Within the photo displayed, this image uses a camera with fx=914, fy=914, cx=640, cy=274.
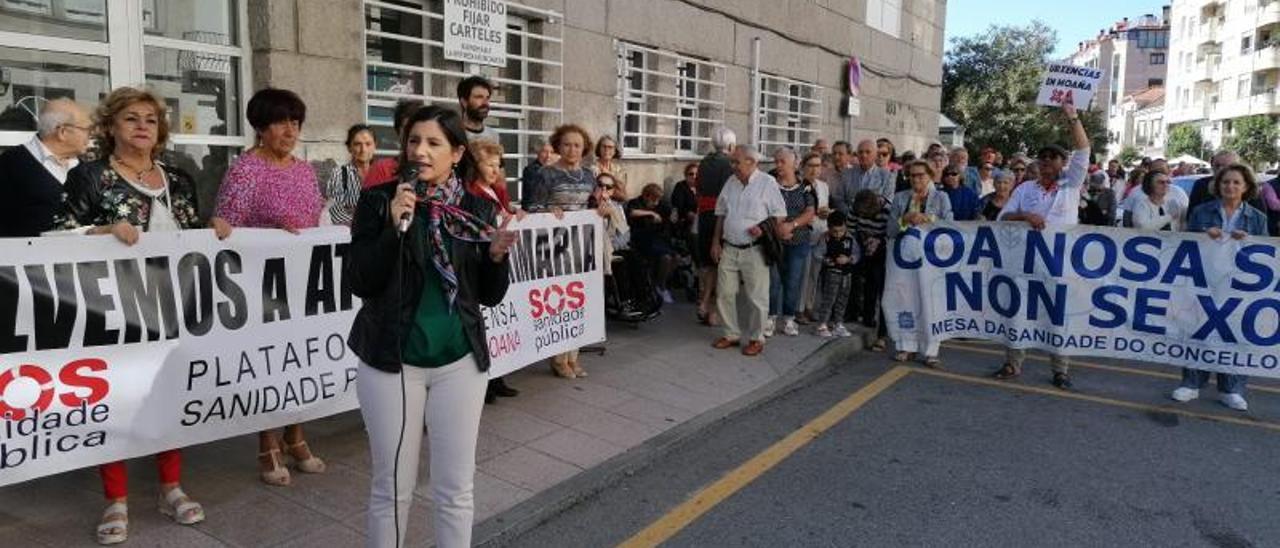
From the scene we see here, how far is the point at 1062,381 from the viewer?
7148 millimetres

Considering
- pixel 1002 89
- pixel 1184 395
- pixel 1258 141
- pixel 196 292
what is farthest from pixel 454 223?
pixel 1258 141

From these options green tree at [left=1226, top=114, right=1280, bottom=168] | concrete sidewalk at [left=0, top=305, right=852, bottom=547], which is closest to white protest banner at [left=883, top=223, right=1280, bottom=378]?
concrete sidewalk at [left=0, top=305, right=852, bottom=547]

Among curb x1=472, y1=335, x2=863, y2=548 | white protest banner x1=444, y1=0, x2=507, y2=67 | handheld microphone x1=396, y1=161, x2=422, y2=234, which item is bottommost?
curb x1=472, y1=335, x2=863, y2=548

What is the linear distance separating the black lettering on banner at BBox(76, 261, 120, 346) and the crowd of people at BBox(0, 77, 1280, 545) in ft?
0.53

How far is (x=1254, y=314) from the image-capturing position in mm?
6652

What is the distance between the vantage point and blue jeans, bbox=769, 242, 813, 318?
842 centimetres

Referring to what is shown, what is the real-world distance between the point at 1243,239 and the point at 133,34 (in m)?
7.78

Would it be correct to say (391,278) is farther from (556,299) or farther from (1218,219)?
(1218,219)

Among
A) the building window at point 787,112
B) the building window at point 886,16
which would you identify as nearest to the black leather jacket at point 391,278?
the building window at point 787,112

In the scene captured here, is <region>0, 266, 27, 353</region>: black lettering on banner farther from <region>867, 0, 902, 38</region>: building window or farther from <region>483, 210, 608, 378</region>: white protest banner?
<region>867, 0, 902, 38</region>: building window

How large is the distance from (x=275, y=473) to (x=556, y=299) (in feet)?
7.78

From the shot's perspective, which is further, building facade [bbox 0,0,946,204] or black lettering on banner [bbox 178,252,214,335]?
building facade [bbox 0,0,946,204]

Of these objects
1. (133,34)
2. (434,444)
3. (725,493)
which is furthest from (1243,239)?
(133,34)

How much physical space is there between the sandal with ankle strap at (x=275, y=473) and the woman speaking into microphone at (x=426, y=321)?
1534mm
